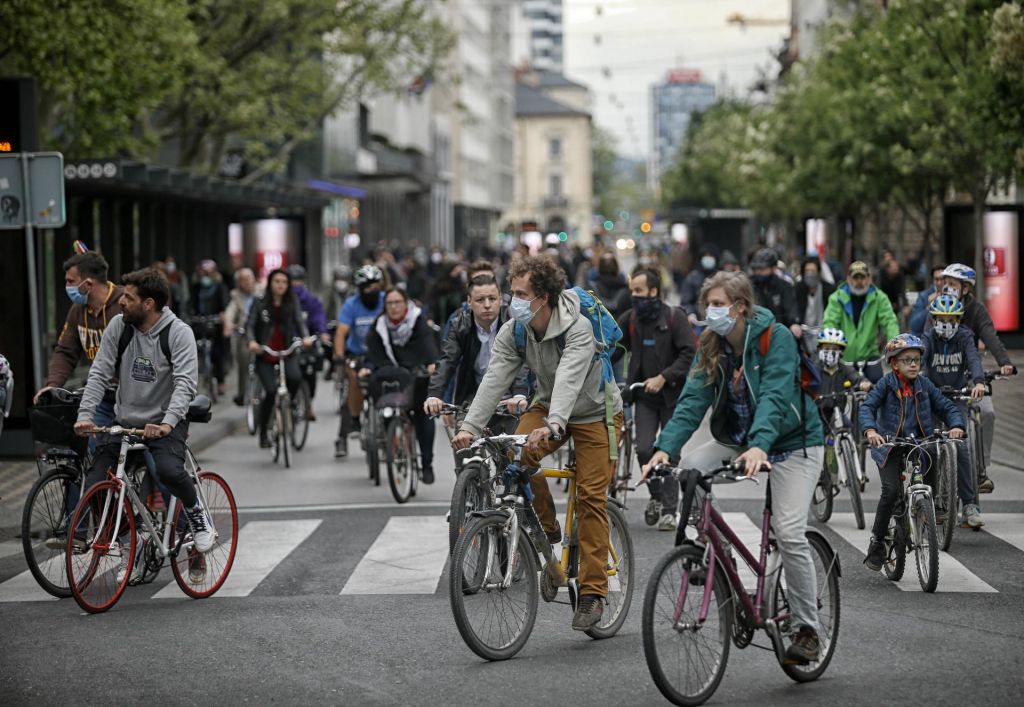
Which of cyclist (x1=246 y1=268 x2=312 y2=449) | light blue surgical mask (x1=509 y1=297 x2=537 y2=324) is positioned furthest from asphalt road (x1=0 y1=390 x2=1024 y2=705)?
cyclist (x1=246 y1=268 x2=312 y2=449)

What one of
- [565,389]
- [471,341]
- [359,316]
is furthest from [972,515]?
[359,316]

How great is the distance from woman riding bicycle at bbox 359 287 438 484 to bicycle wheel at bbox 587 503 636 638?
5.73m

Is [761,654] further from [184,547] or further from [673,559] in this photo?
[184,547]

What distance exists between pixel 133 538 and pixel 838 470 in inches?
207

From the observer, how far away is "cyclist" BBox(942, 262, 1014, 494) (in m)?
12.2

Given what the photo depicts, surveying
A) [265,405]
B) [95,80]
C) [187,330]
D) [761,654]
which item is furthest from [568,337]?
[95,80]

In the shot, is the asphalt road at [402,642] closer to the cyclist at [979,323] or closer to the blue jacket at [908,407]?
the blue jacket at [908,407]

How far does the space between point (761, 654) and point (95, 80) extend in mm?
18337

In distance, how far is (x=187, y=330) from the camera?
938cm

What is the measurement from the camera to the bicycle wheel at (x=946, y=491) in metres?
10.1

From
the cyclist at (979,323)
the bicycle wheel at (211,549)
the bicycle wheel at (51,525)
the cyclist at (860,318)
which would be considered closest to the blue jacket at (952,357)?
the cyclist at (979,323)

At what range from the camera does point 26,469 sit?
15367mm

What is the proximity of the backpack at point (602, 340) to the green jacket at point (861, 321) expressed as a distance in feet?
19.5

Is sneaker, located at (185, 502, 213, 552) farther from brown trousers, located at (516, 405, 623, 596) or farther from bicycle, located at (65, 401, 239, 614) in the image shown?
brown trousers, located at (516, 405, 623, 596)
